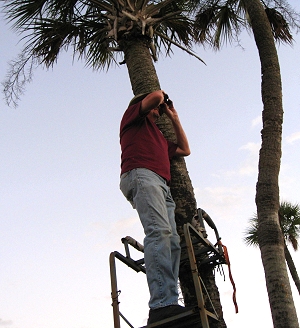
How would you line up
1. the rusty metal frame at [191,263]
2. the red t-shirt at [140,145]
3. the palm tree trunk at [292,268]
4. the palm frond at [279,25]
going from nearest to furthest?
the rusty metal frame at [191,263] < the red t-shirt at [140,145] < the palm frond at [279,25] < the palm tree trunk at [292,268]

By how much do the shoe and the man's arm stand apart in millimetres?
1984

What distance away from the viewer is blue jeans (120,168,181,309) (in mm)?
3718

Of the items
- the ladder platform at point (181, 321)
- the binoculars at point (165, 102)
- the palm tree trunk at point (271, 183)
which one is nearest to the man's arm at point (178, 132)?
the binoculars at point (165, 102)

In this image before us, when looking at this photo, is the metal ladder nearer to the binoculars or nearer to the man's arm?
the man's arm

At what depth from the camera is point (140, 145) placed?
4.37 m

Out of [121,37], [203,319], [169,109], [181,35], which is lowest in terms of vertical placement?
[203,319]

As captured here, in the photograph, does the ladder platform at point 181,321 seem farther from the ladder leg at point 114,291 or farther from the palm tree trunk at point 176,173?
the palm tree trunk at point 176,173

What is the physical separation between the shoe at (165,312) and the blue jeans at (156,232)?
38mm

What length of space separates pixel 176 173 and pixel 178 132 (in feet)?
1.59

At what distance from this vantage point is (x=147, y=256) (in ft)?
12.6

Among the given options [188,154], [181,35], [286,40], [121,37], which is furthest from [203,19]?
[188,154]

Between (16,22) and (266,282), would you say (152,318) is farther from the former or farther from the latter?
(16,22)

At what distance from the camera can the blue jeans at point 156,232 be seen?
12.2ft

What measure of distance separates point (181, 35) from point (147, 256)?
6285 mm
